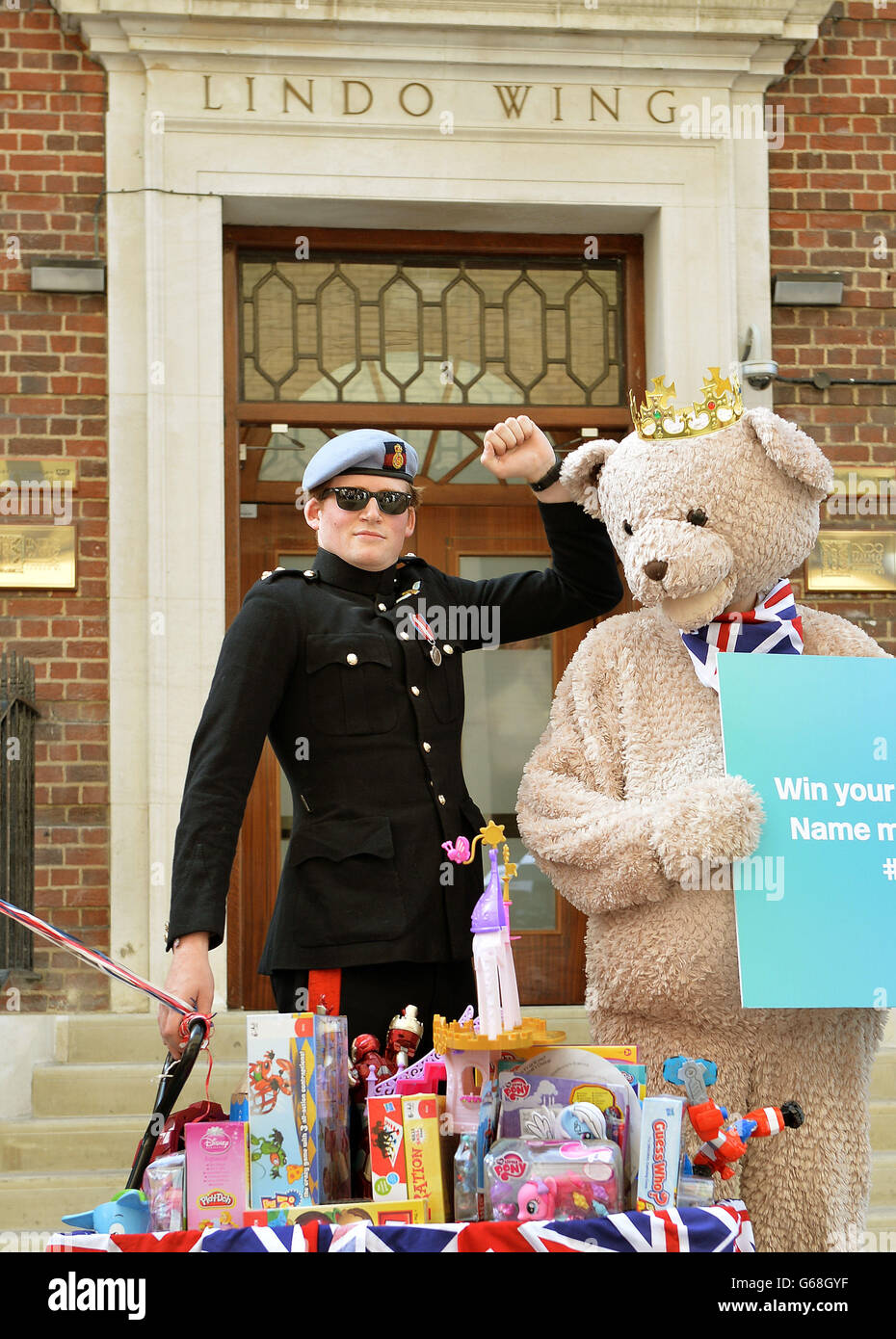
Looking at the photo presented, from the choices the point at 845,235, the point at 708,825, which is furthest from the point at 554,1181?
the point at 845,235

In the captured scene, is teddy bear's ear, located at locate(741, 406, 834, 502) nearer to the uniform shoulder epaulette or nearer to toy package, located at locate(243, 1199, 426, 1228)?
the uniform shoulder epaulette

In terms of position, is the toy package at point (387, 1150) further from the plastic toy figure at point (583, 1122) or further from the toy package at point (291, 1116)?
the plastic toy figure at point (583, 1122)

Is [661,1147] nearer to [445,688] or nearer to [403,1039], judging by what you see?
[403,1039]

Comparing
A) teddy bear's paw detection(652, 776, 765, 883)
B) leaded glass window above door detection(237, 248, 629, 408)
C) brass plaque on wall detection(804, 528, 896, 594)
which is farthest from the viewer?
leaded glass window above door detection(237, 248, 629, 408)

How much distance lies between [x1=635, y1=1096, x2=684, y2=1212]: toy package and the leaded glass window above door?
172 inches

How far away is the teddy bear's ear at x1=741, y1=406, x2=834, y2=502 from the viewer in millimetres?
2703

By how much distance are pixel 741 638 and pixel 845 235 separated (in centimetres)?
388

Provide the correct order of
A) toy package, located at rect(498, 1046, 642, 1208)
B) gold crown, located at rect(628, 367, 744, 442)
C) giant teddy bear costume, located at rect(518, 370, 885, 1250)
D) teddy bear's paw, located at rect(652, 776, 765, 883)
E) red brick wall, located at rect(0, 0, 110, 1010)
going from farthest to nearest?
red brick wall, located at rect(0, 0, 110, 1010), gold crown, located at rect(628, 367, 744, 442), giant teddy bear costume, located at rect(518, 370, 885, 1250), teddy bear's paw, located at rect(652, 776, 765, 883), toy package, located at rect(498, 1046, 642, 1208)

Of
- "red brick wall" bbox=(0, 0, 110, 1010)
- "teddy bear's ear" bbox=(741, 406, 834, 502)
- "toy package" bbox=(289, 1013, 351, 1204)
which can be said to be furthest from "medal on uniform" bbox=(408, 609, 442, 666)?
"red brick wall" bbox=(0, 0, 110, 1010)

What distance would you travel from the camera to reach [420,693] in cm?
285

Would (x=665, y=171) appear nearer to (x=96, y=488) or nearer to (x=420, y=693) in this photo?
(x=96, y=488)

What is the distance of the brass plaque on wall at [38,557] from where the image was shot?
5594mm

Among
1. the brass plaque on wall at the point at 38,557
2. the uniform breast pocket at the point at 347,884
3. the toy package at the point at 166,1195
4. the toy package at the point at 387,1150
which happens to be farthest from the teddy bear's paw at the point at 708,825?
the brass plaque on wall at the point at 38,557

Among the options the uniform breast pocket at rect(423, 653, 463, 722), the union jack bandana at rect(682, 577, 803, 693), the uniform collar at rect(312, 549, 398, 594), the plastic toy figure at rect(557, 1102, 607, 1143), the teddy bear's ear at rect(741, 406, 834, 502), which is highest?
the teddy bear's ear at rect(741, 406, 834, 502)
